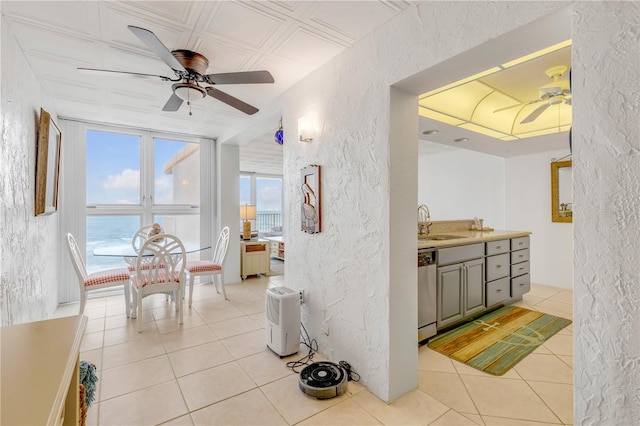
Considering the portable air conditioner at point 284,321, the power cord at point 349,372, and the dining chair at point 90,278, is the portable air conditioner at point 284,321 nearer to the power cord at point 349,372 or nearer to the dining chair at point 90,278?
the power cord at point 349,372

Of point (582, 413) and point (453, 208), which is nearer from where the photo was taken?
point (582, 413)

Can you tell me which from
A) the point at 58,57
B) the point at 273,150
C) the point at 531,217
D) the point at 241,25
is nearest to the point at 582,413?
the point at 241,25

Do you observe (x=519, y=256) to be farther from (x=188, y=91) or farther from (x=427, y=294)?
(x=188, y=91)

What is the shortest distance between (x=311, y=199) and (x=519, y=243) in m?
2.91

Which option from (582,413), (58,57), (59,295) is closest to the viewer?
(582,413)

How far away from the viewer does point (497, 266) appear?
3518mm

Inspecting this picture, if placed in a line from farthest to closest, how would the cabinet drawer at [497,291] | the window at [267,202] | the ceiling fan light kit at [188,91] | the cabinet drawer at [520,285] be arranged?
the window at [267,202]
the cabinet drawer at [520,285]
the cabinet drawer at [497,291]
the ceiling fan light kit at [188,91]

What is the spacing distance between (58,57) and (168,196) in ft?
8.76

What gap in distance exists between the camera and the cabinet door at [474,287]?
311 cm

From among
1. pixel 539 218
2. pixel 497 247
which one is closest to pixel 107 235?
pixel 497 247

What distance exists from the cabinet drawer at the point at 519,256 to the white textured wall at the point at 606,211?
2910 mm

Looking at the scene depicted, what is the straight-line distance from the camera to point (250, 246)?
17.5 ft

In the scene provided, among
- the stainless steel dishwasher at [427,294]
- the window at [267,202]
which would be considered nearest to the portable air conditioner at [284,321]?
the stainless steel dishwasher at [427,294]

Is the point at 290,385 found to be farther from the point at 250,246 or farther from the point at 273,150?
the point at 273,150
